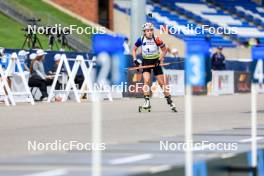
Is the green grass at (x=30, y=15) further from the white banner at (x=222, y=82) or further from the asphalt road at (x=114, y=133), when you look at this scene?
the asphalt road at (x=114, y=133)

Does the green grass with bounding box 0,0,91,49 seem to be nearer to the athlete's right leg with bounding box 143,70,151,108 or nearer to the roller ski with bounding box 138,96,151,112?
the roller ski with bounding box 138,96,151,112

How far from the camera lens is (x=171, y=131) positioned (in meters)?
11.8

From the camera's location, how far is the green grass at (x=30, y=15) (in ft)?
102

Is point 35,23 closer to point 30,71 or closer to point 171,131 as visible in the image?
point 30,71

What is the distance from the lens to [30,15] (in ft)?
107

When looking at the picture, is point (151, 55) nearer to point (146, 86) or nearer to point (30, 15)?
point (146, 86)

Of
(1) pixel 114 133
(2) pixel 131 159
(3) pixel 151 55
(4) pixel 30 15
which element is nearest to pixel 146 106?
(3) pixel 151 55

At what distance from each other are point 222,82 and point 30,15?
921cm

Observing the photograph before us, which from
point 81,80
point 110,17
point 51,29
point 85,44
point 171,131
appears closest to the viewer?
point 171,131

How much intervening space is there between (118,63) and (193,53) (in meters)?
0.99

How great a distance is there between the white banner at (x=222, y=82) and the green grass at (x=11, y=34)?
284 inches

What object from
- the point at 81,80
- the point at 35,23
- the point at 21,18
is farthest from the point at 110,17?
the point at 81,80

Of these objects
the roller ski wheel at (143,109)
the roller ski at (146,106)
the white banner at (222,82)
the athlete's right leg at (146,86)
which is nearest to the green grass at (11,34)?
the white banner at (222,82)

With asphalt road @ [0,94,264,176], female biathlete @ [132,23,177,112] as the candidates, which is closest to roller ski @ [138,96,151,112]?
female biathlete @ [132,23,177,112]
